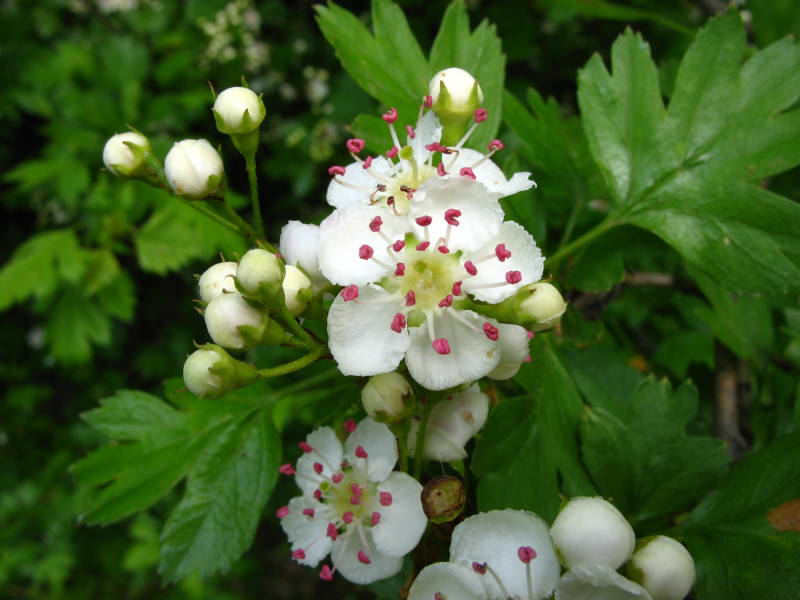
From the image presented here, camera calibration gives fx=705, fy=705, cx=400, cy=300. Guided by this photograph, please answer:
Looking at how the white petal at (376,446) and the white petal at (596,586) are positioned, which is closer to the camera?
the white petal at (596,586)

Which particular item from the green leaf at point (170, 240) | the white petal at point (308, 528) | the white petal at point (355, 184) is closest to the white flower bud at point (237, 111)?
the white petal at point (355, 184)

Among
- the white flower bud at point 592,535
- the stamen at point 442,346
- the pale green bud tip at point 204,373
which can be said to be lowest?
the white flower bud at point 592,535

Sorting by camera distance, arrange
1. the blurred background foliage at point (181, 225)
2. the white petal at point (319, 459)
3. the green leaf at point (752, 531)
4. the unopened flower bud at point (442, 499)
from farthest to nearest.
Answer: the blurred background foliage at point (181, 225) → the white petal at point (319, 459) → the green leaf at point (752, 531) → the unopened flower bud at point (442, 499)

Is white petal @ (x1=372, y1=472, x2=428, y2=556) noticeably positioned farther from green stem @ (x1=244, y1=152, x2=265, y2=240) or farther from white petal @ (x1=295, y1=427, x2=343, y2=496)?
green stem @ (x1=244, y1=152, x2=265, y2=240)

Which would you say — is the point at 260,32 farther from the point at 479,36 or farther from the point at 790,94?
the point at 790,94

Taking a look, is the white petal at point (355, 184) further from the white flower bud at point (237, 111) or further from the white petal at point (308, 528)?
the white petal at point (308, 528)

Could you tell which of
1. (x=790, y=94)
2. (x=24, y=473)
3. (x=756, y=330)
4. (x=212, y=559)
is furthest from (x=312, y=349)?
(x=24, y=473)
